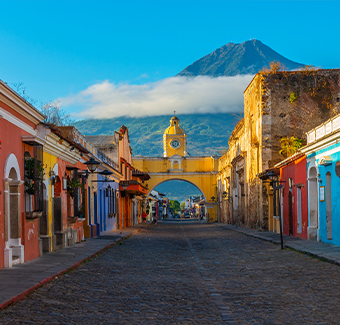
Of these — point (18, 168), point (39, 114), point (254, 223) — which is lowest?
point (254, 223)

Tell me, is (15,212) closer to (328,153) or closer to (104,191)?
(328,153)

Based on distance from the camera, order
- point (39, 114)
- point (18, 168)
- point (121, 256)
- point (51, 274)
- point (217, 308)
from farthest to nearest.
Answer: point (121, 256) → point (39, 114) → point (18, 168) → point (51, 274) → point (217, 308)

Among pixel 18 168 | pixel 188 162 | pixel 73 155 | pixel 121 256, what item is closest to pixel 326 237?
pixel 121 256

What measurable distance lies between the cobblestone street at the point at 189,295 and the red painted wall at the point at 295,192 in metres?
7.10

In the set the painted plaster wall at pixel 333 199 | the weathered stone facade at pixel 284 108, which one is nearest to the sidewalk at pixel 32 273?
the painted plaster wall at pixel 333 199

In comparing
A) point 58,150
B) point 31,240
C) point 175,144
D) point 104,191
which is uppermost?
point 175,144

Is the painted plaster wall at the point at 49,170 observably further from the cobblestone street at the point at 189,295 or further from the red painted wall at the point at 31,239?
the cobblestone street at the point at 189,295

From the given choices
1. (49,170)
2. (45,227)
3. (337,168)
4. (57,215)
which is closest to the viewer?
(45,227)

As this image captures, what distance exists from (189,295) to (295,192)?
13.5 meters

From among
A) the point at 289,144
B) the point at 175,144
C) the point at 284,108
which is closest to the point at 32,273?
the point at 289,144

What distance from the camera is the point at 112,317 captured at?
5.49m

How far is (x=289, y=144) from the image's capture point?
25.2m

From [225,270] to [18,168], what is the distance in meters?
4.91

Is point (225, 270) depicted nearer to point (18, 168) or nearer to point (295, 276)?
point (295, 276)
